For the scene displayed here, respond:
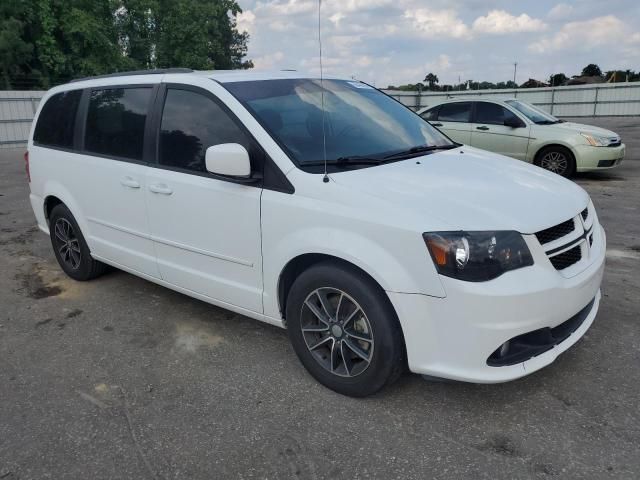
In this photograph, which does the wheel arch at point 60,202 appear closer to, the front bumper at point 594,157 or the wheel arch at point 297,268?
the wheel arch at point 297,268

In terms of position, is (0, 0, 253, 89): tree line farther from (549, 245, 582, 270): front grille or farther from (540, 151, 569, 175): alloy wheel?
(549, 245, 582, 270): front grille

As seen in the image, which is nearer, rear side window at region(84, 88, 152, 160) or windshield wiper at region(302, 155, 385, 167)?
windshield wiper at region(302, 155, 385, 167)

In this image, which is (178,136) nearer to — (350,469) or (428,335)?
(428,335)

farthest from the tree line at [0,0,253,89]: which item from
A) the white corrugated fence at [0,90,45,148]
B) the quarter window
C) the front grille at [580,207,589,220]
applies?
the front grille at [580,207,589,220]

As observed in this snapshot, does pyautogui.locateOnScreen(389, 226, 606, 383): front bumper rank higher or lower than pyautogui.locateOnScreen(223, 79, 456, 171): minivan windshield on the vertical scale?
lower

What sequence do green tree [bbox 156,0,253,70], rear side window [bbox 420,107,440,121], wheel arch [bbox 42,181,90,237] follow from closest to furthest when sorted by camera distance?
wheel arch [bbox 42,181,90,237]
rear side window [bbox 420,107,440,121]
green tree [bbox 156,0,253,70]

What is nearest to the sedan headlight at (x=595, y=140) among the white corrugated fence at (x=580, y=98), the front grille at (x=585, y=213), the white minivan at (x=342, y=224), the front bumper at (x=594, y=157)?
the front bumper at (x=594, y=157)

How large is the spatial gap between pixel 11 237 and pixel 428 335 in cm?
607

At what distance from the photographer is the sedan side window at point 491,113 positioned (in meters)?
9.99

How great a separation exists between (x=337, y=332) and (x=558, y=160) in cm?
810

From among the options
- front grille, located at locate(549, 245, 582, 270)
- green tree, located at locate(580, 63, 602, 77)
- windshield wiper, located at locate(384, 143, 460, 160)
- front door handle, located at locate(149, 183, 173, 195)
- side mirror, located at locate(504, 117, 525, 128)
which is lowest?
front grille, located at locate(549, 245, 582, 270)

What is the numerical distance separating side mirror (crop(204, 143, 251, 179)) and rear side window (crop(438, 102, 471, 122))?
828 cm

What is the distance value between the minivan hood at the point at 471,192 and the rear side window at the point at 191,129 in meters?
0.89

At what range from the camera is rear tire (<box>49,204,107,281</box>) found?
4.81 metres
